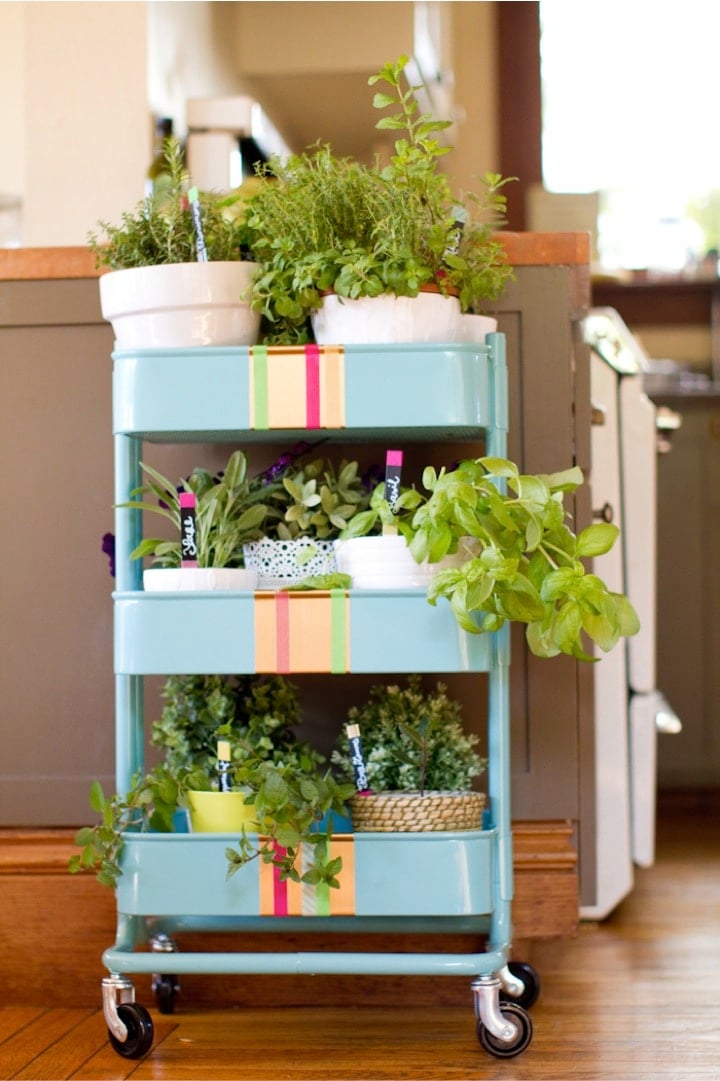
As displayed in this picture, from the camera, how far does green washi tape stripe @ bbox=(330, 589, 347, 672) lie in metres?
1.66

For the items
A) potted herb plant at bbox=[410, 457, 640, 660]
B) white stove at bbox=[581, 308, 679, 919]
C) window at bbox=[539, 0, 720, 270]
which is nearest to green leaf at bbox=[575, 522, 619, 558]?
potted herb plant at bbox=[410, 457, 640, 660]

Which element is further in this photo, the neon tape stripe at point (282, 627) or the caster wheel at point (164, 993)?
the caster wheel at point (164, 993)

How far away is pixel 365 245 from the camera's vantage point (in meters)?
1.75

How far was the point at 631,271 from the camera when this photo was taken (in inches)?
170

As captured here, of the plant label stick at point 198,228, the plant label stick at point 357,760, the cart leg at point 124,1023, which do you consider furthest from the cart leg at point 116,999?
the plant label stick at point 198,228

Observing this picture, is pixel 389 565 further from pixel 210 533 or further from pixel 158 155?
pixel 158 155

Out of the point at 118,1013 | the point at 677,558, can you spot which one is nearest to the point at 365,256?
the point at 118,1013

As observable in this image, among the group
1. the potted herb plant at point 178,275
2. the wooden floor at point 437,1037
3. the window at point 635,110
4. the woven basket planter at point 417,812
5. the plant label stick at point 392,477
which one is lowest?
the wooden floor at point 437,1037

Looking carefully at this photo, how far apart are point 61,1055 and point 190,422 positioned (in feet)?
2.74

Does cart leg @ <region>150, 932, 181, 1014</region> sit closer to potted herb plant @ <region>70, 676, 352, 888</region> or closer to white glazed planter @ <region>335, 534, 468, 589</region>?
potted herb plant @ <region>70, 676, 352, 888</region>

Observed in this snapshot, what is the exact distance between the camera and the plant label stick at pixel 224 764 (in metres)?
1.74

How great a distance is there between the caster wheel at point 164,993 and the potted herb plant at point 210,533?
23.6 inches

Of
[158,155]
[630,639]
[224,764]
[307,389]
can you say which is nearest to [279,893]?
[224,764]

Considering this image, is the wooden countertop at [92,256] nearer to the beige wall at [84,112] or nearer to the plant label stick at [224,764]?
the beige wall at [84,112]
